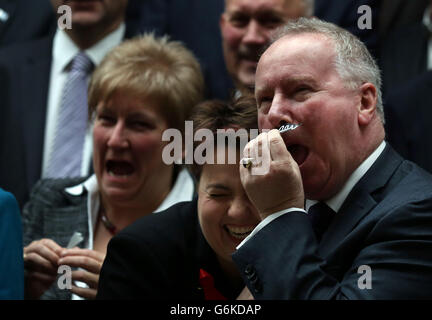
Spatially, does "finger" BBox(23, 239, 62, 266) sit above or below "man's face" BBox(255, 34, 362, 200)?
below

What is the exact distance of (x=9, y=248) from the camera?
8.52 feet

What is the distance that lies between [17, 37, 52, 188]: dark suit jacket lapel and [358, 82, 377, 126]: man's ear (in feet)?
6.44

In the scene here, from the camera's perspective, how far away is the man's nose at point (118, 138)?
3312 millimetres

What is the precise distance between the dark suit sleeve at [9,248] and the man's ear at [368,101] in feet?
3.71

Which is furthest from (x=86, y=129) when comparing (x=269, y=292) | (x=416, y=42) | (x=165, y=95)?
(x=269, y=292)

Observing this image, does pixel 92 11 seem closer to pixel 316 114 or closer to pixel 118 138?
pixel 118 138

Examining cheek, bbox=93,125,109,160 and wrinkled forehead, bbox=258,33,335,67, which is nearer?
wrinkled forehead, bbox=258,33,335,67

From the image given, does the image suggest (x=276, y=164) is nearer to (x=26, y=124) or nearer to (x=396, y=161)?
(x=396, y=161)

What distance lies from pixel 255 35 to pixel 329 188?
5.09 feet

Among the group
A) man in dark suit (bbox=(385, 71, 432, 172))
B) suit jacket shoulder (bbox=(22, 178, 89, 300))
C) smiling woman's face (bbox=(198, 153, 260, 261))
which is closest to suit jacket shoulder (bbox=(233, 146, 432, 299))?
smiling woman's face (bbox=(198, 153, 260, 261))

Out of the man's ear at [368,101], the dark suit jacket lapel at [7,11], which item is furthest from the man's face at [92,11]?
the man's ear at [368,101]

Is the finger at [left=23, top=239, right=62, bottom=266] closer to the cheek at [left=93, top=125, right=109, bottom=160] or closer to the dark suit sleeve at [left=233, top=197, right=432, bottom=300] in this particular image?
the cheek at [left=93, top=125, right=109, bottom=160]

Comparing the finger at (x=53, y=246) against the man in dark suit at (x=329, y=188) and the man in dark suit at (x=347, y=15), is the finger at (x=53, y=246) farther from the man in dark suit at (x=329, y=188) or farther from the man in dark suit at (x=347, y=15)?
the man in dark suit at (x=347, y=15)

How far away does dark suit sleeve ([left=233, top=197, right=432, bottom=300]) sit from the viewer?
204 centimetres
